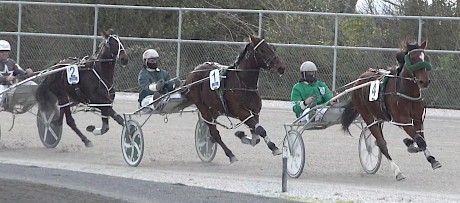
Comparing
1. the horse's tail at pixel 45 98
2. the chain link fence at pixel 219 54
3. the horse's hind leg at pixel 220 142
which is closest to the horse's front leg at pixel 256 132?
the horse's hind leg at pixel 220 142

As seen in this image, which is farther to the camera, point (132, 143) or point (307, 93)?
point (132, 143)

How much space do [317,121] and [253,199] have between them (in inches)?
126

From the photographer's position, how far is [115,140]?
816 inches

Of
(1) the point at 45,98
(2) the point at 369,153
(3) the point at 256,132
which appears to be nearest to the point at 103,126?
(1) the point at 45,98

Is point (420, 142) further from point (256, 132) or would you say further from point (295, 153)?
point (256, 132)

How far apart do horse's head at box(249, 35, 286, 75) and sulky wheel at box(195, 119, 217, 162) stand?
174 centimetres

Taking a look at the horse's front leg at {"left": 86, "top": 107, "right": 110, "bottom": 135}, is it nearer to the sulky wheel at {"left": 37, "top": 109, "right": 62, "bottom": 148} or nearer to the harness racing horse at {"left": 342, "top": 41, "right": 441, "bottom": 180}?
the sulky wheel at {"left": 37, "top": 109, "right": 62, "bottom": 148}

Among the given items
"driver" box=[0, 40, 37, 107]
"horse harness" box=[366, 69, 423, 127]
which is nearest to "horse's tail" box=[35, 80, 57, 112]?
"driver" box=[0, 40, 37, 107]

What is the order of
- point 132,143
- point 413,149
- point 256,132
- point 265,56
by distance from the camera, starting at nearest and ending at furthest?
point 413,149 → point 256,132 → point 265,56 → point 132,143

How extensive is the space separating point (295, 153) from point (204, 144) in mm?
Result: 2598

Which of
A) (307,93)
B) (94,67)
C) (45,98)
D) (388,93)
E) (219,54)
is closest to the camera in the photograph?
(388,93)

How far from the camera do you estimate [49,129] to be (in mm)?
19547

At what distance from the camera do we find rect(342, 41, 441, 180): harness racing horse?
14648mm

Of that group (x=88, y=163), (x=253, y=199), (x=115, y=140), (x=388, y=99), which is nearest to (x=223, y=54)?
(x=115, y=140)
